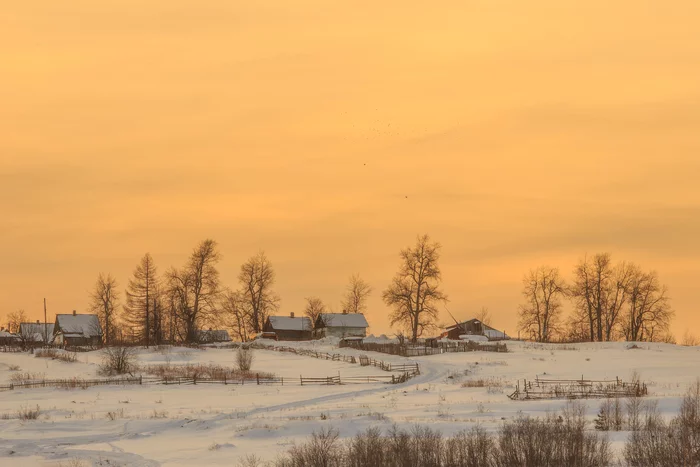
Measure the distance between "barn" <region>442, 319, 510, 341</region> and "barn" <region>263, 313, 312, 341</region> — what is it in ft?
75.8

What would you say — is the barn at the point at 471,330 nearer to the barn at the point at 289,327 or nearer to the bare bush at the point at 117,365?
the barn at the point at 289,327

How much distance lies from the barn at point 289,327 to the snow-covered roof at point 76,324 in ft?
92.0

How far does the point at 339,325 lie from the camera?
14938 cm

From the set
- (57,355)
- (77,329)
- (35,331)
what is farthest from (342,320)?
(35,331)

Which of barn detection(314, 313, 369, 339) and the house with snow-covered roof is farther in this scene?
the house with snow-covered roof

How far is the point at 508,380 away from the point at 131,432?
36.4 metres

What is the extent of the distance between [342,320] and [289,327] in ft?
31.8

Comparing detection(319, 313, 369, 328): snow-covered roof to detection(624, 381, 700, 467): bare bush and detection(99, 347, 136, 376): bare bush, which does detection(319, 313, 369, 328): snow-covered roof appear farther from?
detection(624, 381, 700, 467): bare bush

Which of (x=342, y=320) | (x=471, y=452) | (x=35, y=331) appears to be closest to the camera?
(x=471, y=452)

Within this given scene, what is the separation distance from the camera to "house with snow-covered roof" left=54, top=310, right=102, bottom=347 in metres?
150

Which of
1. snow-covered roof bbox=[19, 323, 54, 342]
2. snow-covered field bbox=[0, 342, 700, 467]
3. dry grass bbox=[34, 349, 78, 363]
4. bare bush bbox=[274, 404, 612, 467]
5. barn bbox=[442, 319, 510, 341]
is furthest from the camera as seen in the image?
snow-covered roof bbox=[19, 323, 54, 342]

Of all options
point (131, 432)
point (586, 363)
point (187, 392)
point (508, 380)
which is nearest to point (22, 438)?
point (131, 432)

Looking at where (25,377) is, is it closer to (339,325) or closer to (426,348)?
(426,348)

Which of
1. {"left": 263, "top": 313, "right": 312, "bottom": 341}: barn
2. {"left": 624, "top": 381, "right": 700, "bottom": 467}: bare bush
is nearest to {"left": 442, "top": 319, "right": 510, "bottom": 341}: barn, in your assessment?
{"left": 263, "top": 313, "right": 312, "bottom": 341}: barn
